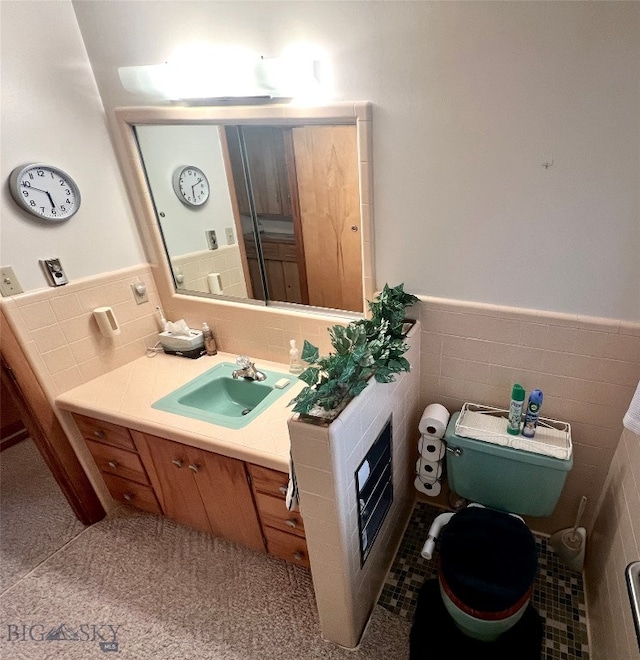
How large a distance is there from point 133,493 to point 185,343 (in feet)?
2.59

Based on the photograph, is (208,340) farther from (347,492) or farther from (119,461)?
(347,492)

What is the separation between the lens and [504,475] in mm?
1407

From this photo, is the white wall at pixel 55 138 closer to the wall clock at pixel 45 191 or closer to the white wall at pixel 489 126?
the wall clock at pixel 45 191

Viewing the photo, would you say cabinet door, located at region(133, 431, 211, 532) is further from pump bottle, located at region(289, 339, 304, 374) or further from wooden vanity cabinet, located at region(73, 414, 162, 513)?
pump bottle, located at region(289, 339, 304, 374)

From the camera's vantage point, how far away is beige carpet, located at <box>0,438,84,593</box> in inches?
72.8

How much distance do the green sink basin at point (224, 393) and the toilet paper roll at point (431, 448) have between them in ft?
2.04

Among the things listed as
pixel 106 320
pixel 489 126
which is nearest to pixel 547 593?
pixel 489 126

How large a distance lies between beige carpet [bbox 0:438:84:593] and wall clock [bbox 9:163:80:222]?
62.7 inches

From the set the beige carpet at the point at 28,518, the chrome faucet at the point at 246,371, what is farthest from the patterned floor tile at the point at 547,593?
the beige carpet at the point at 28,518

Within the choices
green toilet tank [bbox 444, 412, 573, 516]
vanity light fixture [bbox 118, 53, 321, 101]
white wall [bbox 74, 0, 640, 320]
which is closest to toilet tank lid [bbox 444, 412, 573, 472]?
green toilet tank [bbox 444, 412, 573, 516]

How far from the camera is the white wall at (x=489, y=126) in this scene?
3.34ft

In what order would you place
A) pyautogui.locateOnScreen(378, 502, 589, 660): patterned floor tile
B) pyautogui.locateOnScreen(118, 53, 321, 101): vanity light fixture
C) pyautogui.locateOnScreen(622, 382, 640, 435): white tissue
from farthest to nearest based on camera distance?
pyautogui.locateOnScreen(378, 502, 589, 660): patterned floor tile
pyautogui.locateOnScreen(118, 53, 321, 101): vanity light fixture
pyautogui.locateOnScreen(622, 382, 640, 435): white tissue

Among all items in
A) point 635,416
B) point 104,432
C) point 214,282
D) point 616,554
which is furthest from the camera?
point 214,282

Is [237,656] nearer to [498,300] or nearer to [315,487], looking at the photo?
[315,487]
